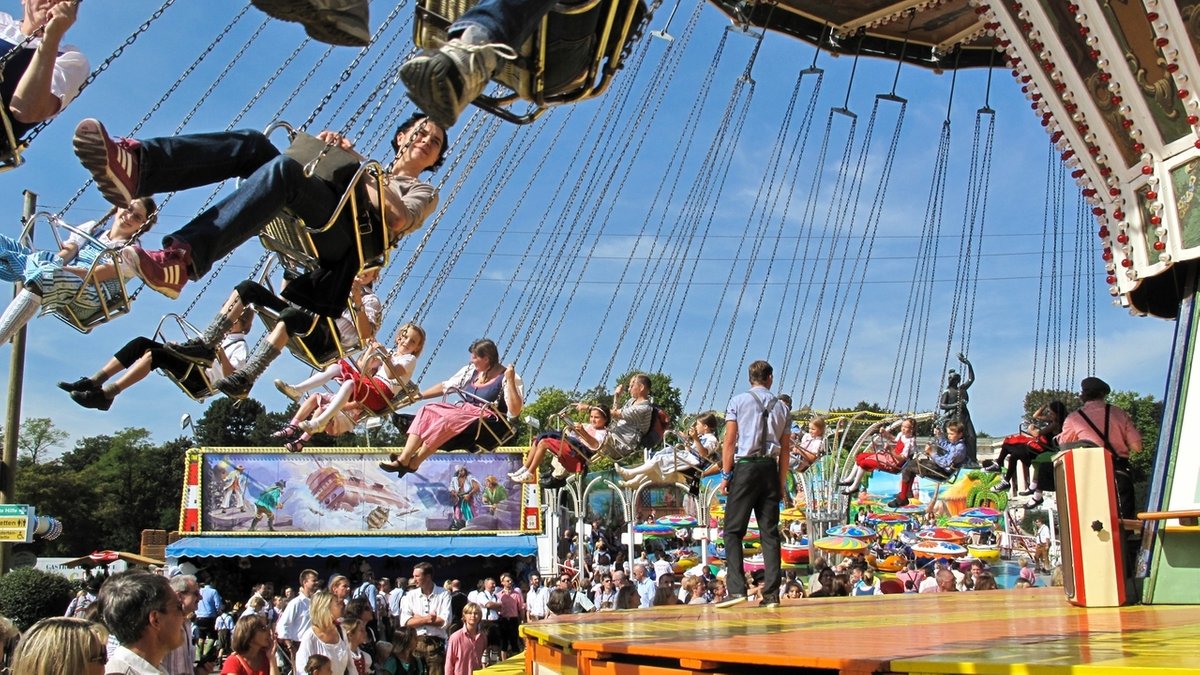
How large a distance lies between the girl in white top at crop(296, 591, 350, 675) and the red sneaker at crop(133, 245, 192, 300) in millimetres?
2711

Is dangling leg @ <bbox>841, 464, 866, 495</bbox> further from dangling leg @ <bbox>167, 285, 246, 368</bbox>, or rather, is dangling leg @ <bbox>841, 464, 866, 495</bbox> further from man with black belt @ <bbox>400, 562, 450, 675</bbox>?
dangling leg @ <bbox>167, 285, 246, 368</bbox>

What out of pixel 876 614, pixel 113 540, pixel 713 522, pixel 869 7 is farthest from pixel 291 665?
pixel 113 540

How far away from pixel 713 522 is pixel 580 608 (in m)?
19.4

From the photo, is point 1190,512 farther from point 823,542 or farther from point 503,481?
point 503,481

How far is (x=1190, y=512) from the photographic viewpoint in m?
6.83

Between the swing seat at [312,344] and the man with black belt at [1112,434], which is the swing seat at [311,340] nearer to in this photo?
the swing seat at [312,344]

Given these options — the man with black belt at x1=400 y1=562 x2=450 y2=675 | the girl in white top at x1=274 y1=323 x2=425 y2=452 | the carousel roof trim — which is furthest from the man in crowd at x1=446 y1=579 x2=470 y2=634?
the carousel roof trim

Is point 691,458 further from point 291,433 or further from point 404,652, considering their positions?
point 291,433

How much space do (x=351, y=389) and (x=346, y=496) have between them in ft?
49.6

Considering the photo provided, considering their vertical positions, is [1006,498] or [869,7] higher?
[869,7]

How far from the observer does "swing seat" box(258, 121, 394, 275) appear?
4664mm

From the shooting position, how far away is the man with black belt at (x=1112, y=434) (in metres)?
7.83

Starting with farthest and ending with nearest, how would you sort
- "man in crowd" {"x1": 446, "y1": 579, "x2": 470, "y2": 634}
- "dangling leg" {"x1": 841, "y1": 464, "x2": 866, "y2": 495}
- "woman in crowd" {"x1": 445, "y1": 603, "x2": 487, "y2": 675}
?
"dangling leg" {"x1": 841, "y1": 464, "x2": 866, "y2": 495}
"man in crowd" {"x1": 446, "y1": 579, "x2": 470, "y2": 634}
"woman in crowd" {"x1": 445, "y1": 603, "x2": 487, "y2": 675}

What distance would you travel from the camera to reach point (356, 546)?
22953 millimetres
